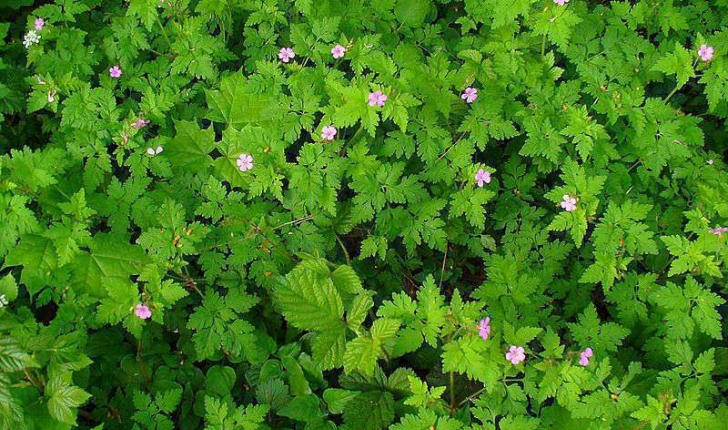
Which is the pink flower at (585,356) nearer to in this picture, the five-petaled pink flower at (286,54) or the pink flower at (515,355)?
the pink flower at (515,355)

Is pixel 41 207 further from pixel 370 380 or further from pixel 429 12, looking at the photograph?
pixel 429 12

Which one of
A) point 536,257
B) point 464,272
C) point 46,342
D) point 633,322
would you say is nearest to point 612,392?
point 633,322

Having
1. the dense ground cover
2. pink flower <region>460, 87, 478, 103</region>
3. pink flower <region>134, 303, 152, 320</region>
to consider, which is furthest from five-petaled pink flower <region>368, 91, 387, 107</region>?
pink flower <region>134, 303, 152, 320</region>

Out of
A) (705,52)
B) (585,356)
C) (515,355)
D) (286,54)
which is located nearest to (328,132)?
(286,54)

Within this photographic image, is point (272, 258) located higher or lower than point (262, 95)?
lower

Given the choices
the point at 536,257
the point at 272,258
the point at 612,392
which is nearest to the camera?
the point at 612,392

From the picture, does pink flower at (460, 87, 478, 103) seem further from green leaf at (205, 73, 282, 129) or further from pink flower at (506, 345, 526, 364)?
pink flower at (506, 345, 526, 364)

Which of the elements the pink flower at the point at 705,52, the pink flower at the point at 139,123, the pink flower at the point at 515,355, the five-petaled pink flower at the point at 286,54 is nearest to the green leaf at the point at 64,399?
the pink flower at the point at 139,123
